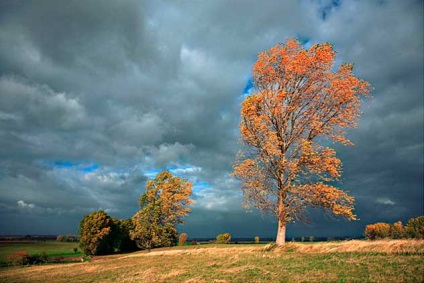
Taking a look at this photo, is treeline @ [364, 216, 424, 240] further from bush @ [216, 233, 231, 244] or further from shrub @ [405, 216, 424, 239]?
bush @ [216, 233, 231, 244]

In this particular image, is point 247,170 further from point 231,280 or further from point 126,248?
point 126,248

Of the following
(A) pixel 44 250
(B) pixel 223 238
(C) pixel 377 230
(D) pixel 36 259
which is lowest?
(A) pixel 44 250

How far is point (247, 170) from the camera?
26000 mm

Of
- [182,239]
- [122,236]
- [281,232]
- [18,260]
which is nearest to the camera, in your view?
[281,232]

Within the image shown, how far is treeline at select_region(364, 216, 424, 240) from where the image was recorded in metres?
95.0

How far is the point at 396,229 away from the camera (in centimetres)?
11269

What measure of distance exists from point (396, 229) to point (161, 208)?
99740mm

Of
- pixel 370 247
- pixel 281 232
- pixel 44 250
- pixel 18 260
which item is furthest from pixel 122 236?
pixel 370 247

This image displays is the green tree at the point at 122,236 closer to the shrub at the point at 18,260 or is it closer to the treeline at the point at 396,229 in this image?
the shrub at the point at 18,260

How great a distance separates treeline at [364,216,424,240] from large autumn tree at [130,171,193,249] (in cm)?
6974

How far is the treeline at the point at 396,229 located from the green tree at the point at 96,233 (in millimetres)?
83052

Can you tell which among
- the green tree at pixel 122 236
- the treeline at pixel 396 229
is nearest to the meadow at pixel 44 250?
the green tree at pixel 122 236

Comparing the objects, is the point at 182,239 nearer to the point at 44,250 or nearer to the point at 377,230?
the point at 44,250

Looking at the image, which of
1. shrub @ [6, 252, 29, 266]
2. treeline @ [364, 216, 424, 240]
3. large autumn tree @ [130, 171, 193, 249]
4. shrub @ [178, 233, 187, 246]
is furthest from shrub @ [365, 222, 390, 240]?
shrub @ [6, 252, 29, 266]
